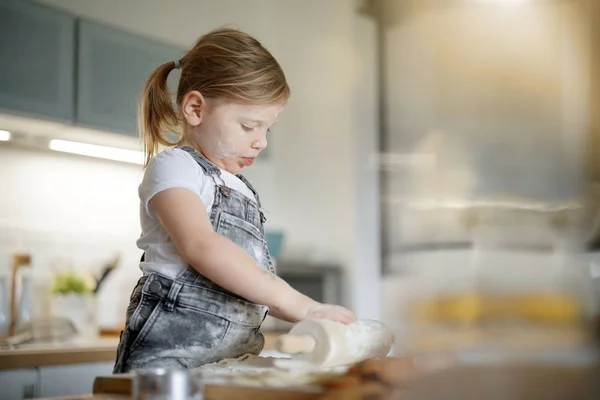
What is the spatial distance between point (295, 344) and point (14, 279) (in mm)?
1796

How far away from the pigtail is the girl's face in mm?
113

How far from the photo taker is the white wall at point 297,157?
8.54ft

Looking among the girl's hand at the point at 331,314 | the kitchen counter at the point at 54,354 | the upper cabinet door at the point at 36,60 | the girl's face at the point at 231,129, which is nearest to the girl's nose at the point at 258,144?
the girl's face at the point at 231,129

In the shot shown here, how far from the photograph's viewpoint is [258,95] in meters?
0.97

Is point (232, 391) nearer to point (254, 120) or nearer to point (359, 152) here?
point (254, 120)

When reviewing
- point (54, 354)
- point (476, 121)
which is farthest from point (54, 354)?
point (476, 121)

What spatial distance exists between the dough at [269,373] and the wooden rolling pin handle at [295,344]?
0.06 feet

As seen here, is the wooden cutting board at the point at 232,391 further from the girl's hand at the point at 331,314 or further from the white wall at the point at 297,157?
the white wall at the point at 297,157

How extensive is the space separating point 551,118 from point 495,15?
82 mm

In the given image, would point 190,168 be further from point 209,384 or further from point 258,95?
point 209,384

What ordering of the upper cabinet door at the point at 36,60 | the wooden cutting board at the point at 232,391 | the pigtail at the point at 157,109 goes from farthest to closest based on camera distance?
the upper cabinet door at the point at 36,60
the pigtail at the point at 157,109
the wooden cutting board at the point at 232,391

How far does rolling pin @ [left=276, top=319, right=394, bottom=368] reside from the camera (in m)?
0.71

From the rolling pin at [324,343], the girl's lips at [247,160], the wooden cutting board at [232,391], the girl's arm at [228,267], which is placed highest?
the girl's lips at [247,160]

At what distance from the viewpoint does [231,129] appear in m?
0.98
